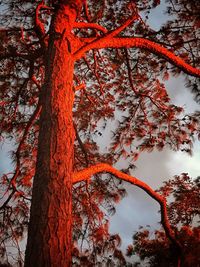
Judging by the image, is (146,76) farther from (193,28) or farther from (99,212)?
(99,212)

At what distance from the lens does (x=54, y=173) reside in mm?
2719

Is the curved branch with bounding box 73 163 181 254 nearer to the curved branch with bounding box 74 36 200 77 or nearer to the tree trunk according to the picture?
the tree trunk

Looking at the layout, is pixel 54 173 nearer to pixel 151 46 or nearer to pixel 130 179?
pixel 130 179

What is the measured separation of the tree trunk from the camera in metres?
2.39

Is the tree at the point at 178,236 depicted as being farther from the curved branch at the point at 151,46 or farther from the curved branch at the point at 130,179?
the curved branch at the point at 151,46

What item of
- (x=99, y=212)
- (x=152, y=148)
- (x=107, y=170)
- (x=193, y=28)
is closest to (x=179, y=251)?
(x=107, y=170)

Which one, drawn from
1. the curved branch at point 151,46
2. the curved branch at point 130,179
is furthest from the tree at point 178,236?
the curved branch at point 151,46

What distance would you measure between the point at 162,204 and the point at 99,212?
1.26 metres

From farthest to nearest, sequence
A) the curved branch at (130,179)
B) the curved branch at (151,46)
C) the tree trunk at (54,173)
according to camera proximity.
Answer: the curved branch at (151,46) → the curved branch at (130,179) → the tree trunk at (54,173)

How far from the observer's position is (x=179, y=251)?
3.51 meters

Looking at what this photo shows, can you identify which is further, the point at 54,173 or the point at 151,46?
the point at 151,46

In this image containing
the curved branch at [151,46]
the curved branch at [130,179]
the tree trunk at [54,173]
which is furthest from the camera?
the curved branch at [151,46]

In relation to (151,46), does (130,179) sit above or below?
below

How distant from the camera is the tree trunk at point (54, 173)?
2387mm
